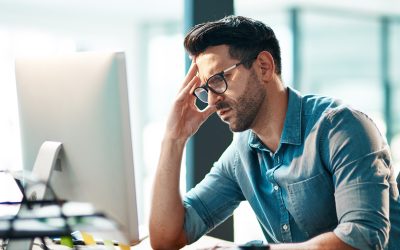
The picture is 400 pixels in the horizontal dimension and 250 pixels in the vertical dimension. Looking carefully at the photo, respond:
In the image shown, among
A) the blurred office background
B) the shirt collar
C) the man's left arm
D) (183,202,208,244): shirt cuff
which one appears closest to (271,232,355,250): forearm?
the man's left arm

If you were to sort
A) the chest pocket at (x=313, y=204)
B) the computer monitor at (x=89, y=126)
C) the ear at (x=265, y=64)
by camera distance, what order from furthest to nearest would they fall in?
the ear at (x=265, y=64)
the chest pocket at (x=313, y=204)
the computer monitor at (x=89, y=126)

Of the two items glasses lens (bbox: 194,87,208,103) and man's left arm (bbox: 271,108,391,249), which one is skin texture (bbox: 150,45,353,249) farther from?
man's left arm (bbox: 271,108,391,249)

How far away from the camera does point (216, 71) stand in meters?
1.49

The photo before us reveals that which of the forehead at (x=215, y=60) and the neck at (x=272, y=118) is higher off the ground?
the forehead at (x=215, y=60)

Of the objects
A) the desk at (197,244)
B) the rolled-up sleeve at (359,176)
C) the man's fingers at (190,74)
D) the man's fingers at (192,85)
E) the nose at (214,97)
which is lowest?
the desk at (197,244)

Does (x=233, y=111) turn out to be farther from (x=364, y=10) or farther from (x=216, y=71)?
(x=364, y=10)

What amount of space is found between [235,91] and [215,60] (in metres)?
0.10

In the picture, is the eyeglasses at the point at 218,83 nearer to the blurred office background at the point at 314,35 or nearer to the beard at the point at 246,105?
the beard at the point at 246,105

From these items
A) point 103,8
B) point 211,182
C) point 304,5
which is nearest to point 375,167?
point 211,182

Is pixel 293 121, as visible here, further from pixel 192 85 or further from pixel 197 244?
pixel 197 244

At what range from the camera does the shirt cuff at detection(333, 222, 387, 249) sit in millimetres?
1226

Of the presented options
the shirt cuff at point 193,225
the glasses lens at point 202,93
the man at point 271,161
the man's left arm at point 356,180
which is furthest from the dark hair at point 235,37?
the shirt cuff at point 193,225

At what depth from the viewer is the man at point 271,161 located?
1.28m

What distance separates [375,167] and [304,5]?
505 centimetres
